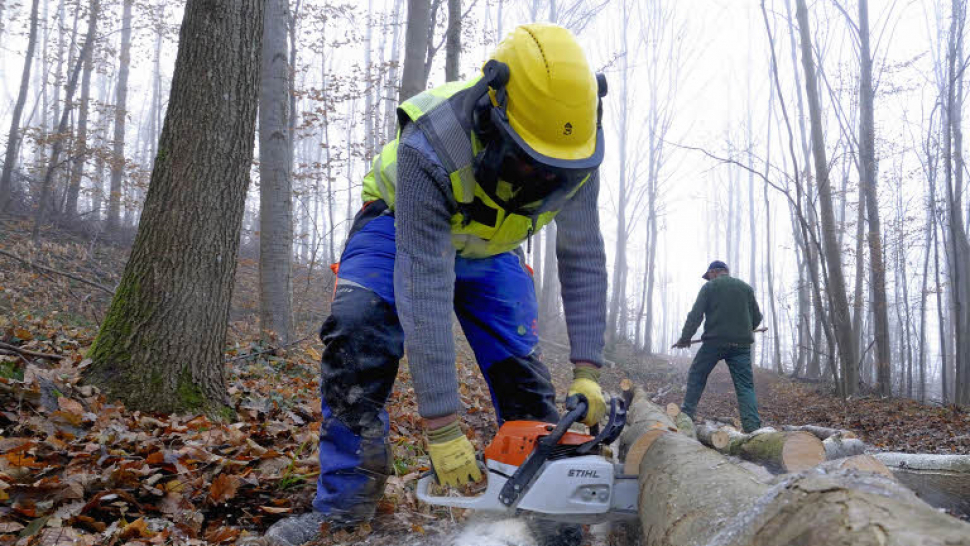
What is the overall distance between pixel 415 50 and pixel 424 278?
5830 millimetres

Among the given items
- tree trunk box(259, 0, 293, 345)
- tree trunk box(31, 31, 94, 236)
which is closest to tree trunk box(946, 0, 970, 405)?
tree trunk box(259, 0, 293, 345)

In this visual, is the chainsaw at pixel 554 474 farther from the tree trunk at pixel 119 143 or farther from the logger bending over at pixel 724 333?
the tree trunk at pixel 119 143

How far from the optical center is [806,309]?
1948cm

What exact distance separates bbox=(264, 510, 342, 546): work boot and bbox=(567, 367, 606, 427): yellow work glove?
1.06 m

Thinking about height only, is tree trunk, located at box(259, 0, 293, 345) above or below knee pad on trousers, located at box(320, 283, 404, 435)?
above

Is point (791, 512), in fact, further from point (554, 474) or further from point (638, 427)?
point (638, 427)

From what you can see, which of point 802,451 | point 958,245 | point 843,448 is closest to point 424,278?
point 802,451

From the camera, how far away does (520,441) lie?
5.90 ft

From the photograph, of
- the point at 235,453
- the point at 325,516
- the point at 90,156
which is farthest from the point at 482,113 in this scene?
the point at 90,156

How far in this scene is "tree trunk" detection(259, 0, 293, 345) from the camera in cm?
668

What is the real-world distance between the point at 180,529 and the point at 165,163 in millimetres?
2139

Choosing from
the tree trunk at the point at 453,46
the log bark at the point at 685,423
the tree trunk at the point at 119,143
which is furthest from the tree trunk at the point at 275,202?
the tree trunk at the point at 119,143

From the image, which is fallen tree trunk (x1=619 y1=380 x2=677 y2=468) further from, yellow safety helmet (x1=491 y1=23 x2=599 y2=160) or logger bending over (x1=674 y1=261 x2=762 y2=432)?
yellow safety helmet (x1=491 y1=23 x2=599 y2=160)

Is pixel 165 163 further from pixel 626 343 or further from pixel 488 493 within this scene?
pixel 626 343
